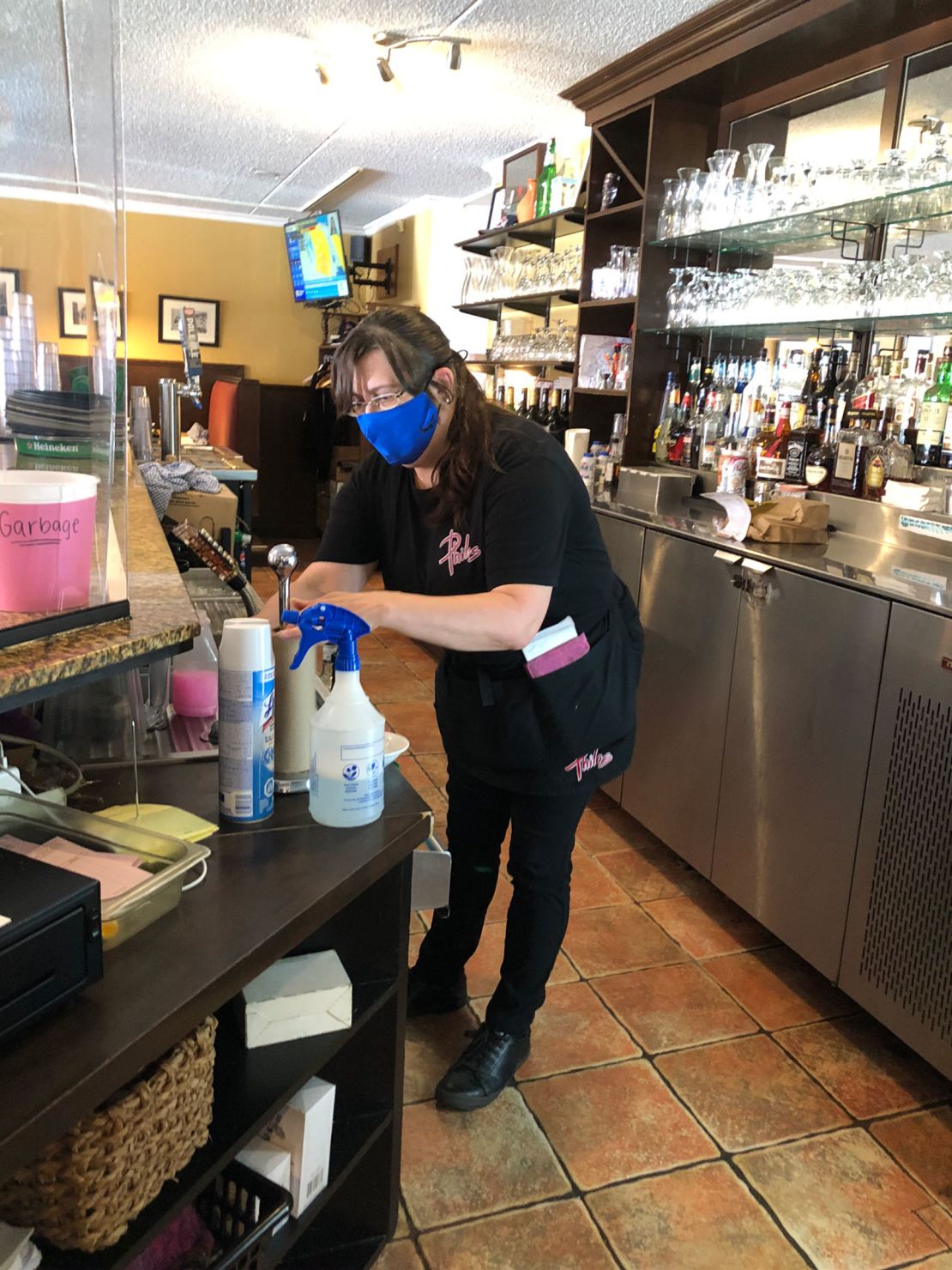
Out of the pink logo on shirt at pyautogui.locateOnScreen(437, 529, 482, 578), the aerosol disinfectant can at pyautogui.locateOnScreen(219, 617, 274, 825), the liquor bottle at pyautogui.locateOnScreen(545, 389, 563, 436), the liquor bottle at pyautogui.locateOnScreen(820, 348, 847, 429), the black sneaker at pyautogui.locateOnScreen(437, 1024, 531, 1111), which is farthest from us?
the liquor bottle at pyautogui.locateOnScreen(545, 389, 563, 436)

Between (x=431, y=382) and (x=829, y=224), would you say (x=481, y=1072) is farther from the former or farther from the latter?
(x=829, y=224)

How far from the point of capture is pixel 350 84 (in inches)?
163

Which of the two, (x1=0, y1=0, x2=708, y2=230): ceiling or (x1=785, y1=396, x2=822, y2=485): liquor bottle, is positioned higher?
(x1=0, y1=0, x2=708, y2=230): ceiling

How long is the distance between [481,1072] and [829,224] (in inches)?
96.8

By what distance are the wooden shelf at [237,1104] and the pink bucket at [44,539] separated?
587 mm

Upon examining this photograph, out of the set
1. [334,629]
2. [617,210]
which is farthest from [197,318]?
[334,629]

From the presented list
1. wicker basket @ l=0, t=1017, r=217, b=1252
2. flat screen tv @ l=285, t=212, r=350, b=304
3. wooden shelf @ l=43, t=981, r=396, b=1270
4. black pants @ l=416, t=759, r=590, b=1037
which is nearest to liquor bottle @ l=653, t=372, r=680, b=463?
black pants @ l=416, t=759, r=590, b=1037

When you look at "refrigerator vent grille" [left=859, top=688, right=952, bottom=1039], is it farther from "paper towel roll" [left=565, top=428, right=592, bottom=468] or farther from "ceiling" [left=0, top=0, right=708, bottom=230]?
"paper towel roll" [left=565, top=428, right=592, bottom=468]

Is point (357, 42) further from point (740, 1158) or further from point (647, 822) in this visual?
point (740, 1158)

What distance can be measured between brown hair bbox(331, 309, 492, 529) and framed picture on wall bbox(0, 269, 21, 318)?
473 millimetres

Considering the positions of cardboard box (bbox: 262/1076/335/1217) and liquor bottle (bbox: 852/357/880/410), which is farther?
liquor bottle (bbox: 852/357/880/410)

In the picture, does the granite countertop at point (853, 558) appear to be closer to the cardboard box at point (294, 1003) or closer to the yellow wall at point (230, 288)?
the cardboard box at point (294, 1003)

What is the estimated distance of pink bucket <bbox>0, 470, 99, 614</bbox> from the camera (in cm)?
93

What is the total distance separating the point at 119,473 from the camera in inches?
48.1
